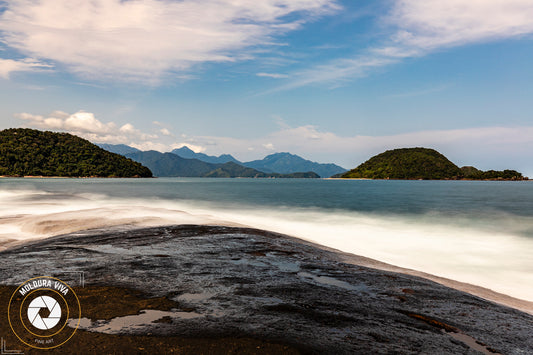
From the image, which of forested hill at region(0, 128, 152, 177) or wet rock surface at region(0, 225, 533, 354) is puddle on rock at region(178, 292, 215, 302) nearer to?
wet rock surface at region(0, 225, 533, 354)

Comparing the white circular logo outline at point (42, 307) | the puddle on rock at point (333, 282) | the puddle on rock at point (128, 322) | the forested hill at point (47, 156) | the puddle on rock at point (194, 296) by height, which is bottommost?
the puddle on rock at point (333, 282)

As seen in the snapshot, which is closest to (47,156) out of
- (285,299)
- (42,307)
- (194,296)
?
(42,307)

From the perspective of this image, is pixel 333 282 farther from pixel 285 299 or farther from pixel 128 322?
pixel 128 322

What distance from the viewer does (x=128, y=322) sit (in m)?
4.70

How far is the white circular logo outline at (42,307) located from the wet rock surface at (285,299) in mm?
590

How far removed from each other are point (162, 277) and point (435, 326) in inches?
229

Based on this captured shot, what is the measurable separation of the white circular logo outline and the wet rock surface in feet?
1.93

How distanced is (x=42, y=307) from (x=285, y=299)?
4.41 meters

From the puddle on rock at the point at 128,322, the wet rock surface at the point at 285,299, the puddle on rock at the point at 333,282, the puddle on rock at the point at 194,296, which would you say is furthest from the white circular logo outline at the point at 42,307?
the puddle on rock at the point at 333,282

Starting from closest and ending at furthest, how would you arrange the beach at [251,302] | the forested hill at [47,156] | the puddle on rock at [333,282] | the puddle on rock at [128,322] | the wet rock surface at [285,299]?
1. the beach at [251,302]
2. the puddle on rock at [128,322]
3. the wet rock surface at [285,299]
4. the puddle on rock at [333,282]
5. the forested hill at [47,156]

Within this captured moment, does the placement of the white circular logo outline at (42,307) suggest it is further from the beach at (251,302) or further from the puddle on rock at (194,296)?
the puddle on rock at (194,296)

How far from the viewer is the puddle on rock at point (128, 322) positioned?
14.6 feet

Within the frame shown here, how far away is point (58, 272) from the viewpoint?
720 cm

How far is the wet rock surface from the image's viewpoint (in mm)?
4566
